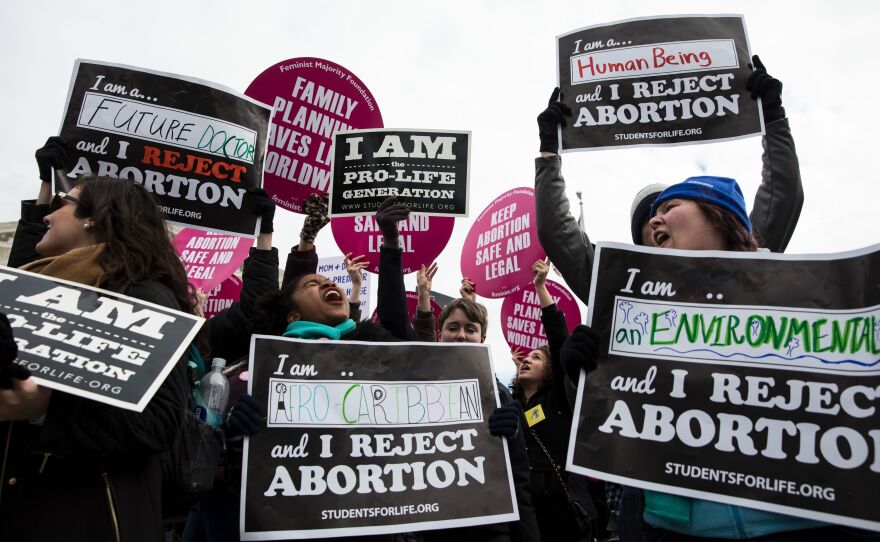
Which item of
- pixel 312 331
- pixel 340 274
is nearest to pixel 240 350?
pixel 312 331

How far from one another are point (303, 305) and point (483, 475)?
1363mm

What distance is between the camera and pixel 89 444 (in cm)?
182

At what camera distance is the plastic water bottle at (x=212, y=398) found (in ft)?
9.21

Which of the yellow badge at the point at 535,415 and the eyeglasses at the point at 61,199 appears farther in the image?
the yellow badge at the point at 535,415

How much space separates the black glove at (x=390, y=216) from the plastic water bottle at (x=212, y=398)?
1622 mm

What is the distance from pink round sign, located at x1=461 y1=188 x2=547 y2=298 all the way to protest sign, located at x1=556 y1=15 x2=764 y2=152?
2470mm

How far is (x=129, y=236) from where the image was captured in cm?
242

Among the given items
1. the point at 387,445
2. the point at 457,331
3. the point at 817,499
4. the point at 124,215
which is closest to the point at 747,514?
the point at 817,499

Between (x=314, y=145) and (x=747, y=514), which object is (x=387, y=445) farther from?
(x=314, y=145)

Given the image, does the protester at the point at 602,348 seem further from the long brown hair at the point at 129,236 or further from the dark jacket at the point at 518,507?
the long brown hair at the point at 129,236

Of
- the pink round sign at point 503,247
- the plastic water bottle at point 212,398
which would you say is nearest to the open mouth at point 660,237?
the plastic water bottle at point 212,398

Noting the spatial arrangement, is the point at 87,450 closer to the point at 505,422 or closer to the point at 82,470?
the point at 82,470

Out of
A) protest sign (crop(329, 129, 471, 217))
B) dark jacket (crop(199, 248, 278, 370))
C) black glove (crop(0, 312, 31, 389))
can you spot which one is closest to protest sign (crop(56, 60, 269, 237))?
dark jacket (crop(199, 248, 278, 370))

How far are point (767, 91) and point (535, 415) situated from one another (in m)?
2.45
